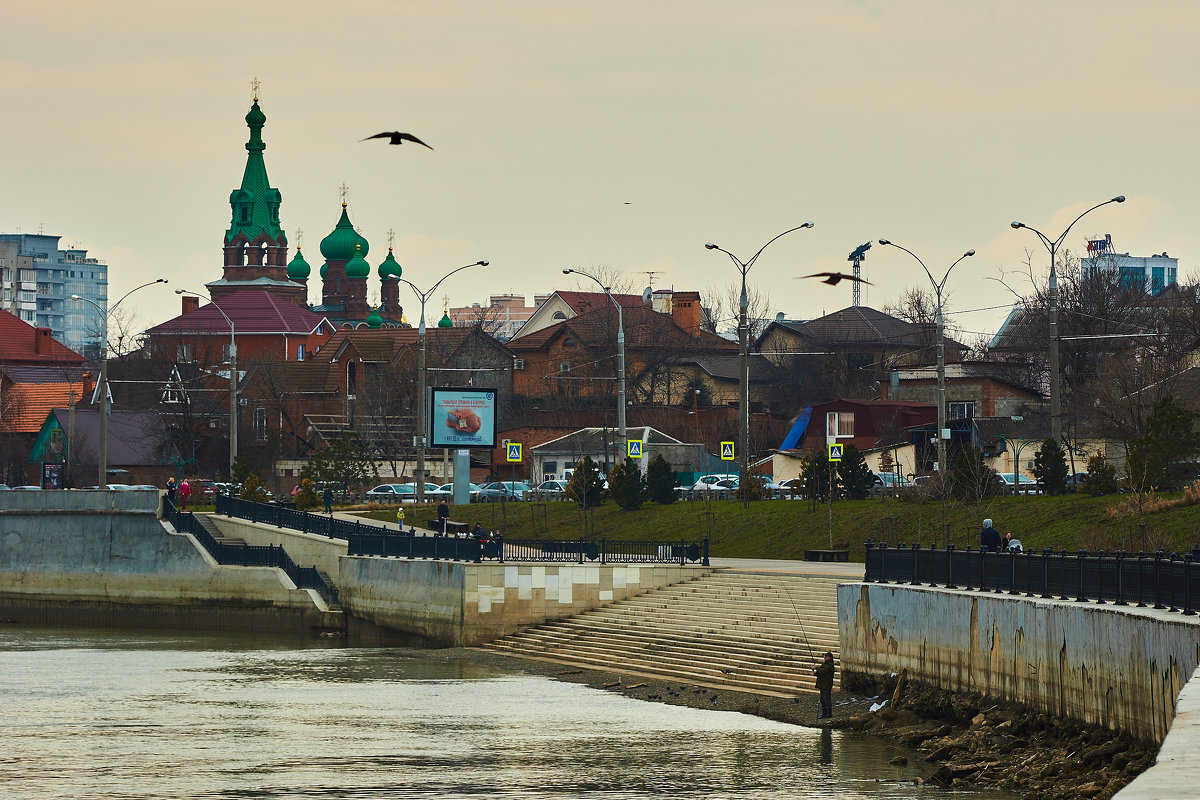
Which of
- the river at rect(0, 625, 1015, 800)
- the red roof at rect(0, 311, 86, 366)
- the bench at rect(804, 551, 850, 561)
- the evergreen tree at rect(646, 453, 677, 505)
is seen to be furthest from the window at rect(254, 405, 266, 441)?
the bench at rect(804, 551, 850, 561)

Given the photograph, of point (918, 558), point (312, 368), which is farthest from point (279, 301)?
point (918, 558)

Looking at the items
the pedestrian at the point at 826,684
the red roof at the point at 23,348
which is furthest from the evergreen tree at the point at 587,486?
the red roof at the point at 23,348

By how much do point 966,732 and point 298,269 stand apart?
139108 millimetres

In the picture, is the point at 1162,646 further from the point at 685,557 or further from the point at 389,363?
the point at 389,363

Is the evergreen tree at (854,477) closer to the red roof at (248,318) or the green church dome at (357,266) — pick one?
the red roof at (248,318)

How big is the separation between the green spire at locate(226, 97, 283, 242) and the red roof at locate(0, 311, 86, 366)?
30.4 metres

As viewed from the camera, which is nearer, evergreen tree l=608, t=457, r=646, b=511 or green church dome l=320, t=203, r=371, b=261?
evergreen tree l=608, t=457, r=646, b=511

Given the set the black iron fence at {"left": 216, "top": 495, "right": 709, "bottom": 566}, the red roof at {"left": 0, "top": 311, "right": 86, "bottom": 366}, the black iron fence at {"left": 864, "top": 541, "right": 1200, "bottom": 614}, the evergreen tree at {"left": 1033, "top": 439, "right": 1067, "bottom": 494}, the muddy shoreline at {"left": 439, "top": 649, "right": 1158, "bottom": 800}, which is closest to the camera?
the muddy shoreline at {"left": 439, "top": 649, "right": 1158, "bottom": 800}

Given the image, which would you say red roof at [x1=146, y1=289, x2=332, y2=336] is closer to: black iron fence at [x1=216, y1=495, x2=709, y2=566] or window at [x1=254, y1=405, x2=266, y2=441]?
window at [x1=254, y1=405, x2=266, y2=441]

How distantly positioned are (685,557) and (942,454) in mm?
8756

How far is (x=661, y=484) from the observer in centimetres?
6275

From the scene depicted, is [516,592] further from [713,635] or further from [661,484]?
[661,484]

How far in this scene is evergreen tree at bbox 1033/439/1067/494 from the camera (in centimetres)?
4953

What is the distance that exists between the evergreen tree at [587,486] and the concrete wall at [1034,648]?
2765cm
